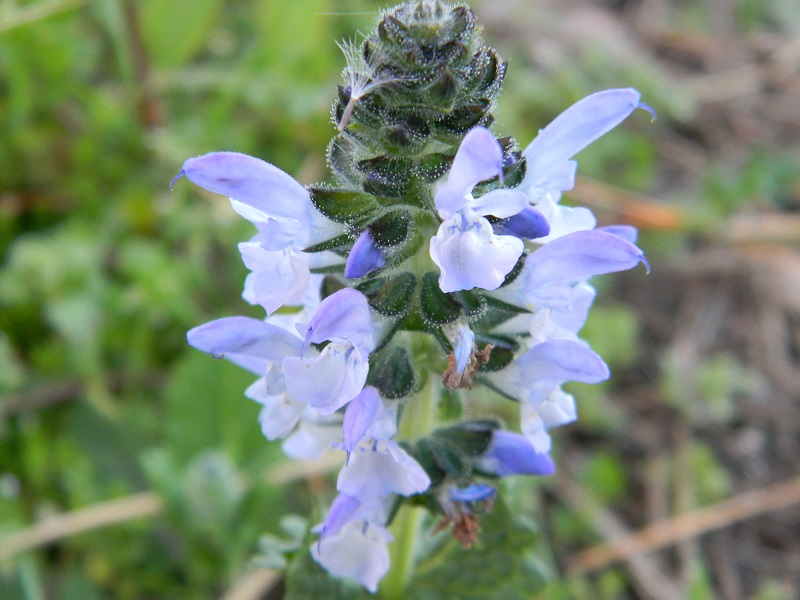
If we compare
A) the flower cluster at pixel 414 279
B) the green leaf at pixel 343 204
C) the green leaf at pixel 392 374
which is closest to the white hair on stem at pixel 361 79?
the flower cluster at pixel 414 279

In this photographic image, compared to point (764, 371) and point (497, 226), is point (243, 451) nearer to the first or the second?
point (497, 226)

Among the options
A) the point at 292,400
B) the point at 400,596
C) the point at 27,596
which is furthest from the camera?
the point at 27,596

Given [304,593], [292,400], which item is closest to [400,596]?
[304,593]

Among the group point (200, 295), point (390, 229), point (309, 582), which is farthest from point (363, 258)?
point (200, 295)

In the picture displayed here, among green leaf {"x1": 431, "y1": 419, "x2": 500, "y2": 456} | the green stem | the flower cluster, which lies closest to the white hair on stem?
the flower cluster

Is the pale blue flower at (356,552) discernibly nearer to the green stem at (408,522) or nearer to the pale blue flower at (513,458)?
the green stem at (408,522)

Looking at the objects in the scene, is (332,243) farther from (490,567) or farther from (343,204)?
(490,567)

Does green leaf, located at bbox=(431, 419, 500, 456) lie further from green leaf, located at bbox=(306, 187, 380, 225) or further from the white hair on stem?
the white hair on stem
